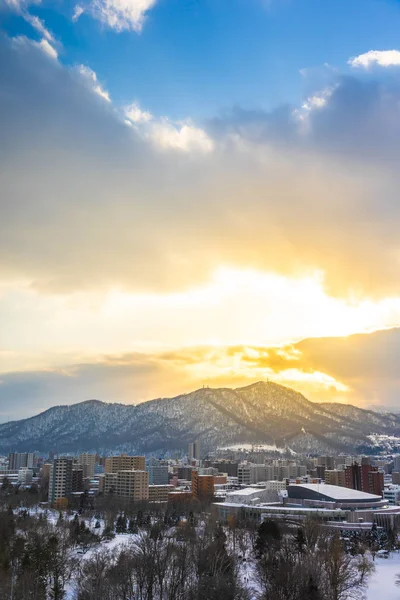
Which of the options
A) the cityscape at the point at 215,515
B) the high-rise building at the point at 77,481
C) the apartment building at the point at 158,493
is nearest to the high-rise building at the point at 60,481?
the cityscape at the point at 215,515

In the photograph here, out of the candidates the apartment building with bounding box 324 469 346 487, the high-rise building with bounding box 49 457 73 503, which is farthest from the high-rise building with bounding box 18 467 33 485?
the apartment building with bounding box 324 469 346 487

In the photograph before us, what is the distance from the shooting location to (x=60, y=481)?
8119 cm

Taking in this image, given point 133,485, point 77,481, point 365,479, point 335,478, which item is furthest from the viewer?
point 335,478

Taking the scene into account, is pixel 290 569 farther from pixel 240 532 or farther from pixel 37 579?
pixel 240 532

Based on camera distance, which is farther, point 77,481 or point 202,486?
point 77,481

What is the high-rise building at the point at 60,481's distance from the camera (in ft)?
265

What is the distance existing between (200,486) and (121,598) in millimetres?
66071

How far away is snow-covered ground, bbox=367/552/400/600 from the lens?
3000cm

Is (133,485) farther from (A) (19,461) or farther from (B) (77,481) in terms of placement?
(A) (19,461)

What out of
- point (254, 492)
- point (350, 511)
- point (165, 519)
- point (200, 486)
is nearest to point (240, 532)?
point (165, 519)

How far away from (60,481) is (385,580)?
2253 inches

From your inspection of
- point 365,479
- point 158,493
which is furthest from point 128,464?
point 365,479

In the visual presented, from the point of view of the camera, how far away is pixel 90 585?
79.5 ft

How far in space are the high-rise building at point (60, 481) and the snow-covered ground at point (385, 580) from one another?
51.0m
